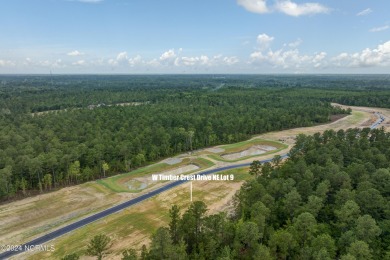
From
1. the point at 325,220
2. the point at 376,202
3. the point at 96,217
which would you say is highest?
the point at 376,202

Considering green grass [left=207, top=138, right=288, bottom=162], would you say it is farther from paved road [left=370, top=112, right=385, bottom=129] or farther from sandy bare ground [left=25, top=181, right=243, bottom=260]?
paved road [left=370, top=112, right=385, bottom=129]

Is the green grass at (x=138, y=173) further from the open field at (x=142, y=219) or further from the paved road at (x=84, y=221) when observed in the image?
the open field at (x=142, y=219)

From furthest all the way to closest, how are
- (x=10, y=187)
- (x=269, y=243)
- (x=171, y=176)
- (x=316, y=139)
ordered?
(x=316, y=139)
(x=171, y=176)
(x=10, y=187)
(x=269, y=243)

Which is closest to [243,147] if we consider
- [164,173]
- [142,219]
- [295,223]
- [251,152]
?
[251,152]

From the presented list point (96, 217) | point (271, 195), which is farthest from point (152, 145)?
point (271, 195)

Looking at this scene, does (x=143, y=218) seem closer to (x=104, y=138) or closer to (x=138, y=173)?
(x=138, y=173)

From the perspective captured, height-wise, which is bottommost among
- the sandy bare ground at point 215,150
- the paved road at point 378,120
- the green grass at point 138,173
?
the green grass at point 138,173

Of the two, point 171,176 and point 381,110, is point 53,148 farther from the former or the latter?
point 381,110

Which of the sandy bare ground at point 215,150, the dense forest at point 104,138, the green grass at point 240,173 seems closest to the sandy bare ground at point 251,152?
the sandy bare ground at point 215,150
